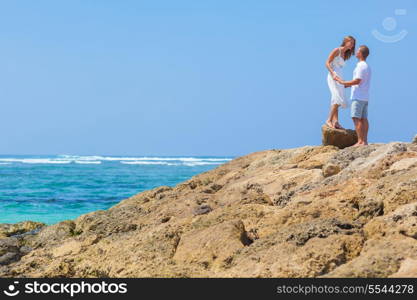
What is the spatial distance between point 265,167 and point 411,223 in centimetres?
476

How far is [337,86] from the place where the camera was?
Answer: 419 inches

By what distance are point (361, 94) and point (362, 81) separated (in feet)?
0.76

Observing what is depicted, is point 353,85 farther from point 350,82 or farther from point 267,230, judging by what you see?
point 267,230

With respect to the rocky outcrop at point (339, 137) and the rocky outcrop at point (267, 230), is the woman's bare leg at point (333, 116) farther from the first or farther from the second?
the rocky outcrop at point (267, 230)

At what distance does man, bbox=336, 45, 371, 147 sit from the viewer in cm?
995

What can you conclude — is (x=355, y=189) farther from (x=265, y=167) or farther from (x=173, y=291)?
(x=265, y=167)

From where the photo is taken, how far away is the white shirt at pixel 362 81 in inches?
392

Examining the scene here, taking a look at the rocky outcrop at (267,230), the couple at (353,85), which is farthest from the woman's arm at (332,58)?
the rocky outcrop at (267,230)

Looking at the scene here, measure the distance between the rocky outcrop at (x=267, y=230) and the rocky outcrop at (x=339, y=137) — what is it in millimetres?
409

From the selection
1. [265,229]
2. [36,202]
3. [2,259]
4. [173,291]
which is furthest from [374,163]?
[36,202]

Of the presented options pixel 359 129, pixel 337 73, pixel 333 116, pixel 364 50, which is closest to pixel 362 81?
pixel 364 50

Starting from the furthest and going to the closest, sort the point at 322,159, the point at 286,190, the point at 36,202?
the point at 36,202
the point at 322,159
the point at 286,190

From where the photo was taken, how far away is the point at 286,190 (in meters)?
8.40

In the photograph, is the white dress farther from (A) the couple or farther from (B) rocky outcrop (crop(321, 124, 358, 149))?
(B) rocky outcrop (crop(321, 124, 358, 149))
